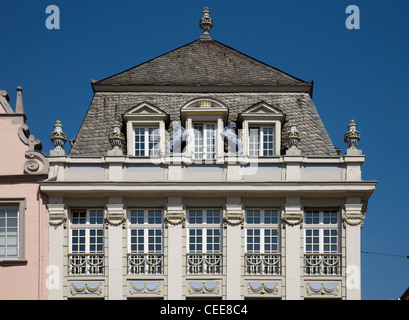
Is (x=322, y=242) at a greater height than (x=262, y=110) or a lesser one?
lesser

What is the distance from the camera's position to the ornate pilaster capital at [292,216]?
51.6 meters

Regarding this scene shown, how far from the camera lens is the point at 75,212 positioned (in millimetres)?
52062

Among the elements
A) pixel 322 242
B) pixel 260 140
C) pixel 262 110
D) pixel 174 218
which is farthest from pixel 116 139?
pixel 322 242

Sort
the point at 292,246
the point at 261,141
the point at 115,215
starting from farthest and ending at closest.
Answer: the point at 261,141
the point at 115,215
the point at 292,246

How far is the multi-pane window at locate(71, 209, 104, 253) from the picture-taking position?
51.6m

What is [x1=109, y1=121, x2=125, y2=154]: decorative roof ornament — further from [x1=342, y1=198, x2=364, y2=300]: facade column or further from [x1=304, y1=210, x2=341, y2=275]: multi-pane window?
[x1=342, y1=198, x2=364, y2=300]: facade column

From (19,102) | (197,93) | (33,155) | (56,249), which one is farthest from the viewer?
(197,93)

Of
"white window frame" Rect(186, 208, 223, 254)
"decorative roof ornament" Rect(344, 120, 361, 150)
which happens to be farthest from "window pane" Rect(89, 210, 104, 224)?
"decorative roof ornament" Rect(344, 120, 361, 150)

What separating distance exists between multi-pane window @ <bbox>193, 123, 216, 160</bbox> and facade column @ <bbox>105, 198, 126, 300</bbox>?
3.91 m

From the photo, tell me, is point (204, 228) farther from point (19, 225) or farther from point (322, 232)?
point (19, 225)

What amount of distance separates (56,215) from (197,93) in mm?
8271

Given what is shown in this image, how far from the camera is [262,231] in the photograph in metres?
51.8

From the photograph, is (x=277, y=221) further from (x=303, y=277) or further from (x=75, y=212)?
(x=75, y=212)
